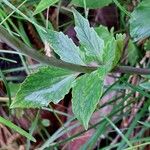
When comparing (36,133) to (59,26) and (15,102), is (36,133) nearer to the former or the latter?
(59,26)

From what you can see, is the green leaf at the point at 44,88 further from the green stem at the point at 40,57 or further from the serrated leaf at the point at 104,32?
the serrated leaf at the point at 104,32

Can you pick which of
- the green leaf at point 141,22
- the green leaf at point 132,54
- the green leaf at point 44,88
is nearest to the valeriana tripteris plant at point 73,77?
the green leaf at point 44,88

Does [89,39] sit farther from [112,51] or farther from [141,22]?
[141,22]

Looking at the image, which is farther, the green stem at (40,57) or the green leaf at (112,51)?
the green leaf at (112,51)

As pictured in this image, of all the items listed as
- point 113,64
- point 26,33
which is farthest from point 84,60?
point 26,33

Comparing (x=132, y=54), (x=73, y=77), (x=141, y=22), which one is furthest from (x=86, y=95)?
(x=132, y=54)

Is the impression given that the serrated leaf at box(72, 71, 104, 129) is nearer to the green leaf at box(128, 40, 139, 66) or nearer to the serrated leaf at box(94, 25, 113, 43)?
the serrated leaf at box(94, 25, 113, 43)
